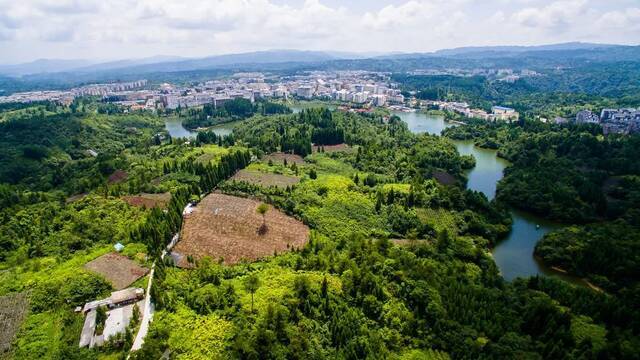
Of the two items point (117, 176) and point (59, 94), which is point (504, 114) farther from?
point (59, 94)

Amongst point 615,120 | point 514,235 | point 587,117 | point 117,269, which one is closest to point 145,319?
point 117,269

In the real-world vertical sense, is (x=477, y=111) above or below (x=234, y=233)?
above

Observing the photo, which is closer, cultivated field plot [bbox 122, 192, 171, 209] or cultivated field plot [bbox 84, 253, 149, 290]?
cultivated field plot [bbox 84, 253, 149, 290]

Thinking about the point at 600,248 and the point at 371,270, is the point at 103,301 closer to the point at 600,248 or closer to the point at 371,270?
the point at 371,270

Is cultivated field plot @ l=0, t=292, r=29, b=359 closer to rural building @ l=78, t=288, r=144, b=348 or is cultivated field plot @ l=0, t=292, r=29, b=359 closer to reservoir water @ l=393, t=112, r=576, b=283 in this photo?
rural building @ l=78, t=288, r=144, b=348

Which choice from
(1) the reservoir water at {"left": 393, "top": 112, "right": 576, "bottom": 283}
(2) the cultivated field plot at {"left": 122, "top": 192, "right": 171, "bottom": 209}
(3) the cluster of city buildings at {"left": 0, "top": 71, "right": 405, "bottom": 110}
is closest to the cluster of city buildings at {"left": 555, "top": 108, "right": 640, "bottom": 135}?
(1) the reservoir water at {"left": 393, "top": 112, "right": 576, "bottom": 283}

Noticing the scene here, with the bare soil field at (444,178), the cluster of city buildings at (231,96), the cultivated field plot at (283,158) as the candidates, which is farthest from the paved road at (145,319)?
the cluster of city buildings at (231,96)
